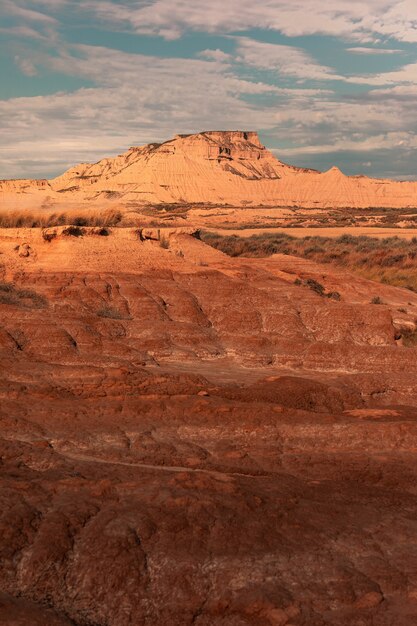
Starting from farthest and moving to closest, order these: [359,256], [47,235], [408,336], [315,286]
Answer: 1. [359,256]
2. [315,286]
3. [47,235]
4. [408,336]

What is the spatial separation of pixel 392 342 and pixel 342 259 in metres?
15.7

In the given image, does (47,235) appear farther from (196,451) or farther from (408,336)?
(196,451)

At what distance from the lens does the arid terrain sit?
5289mm

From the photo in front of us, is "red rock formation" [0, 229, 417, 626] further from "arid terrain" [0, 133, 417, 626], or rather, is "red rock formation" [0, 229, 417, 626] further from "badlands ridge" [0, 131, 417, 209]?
"badlands ridge" [0, 131, 417, 209]

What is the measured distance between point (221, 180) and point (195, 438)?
11653 cm

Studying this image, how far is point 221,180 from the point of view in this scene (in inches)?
4835

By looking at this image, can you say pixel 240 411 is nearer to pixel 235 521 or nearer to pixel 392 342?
pixel 235 521

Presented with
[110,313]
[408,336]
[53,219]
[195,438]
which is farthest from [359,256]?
[195,438]

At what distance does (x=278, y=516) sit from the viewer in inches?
244

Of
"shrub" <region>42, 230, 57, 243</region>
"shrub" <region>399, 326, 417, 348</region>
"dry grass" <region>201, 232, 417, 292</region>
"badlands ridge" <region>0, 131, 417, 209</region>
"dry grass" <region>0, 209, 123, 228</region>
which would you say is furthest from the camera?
"badlands ridge" <region>0, 131, 417, 209</region>

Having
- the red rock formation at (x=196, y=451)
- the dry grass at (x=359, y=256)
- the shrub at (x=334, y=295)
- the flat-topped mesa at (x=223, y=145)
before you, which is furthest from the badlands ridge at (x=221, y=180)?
the red rock formation at (x=196, y=451)

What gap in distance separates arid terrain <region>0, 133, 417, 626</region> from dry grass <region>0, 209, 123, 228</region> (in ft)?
0.44

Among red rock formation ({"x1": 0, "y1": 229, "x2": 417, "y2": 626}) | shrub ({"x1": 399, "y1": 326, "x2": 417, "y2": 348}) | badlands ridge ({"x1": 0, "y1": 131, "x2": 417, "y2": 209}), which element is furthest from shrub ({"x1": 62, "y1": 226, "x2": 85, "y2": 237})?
badlands ridge ({"x1": 0, "y1": 131, "x2": 417, "y2": 209})

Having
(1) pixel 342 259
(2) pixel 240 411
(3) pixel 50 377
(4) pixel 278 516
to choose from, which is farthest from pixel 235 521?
(1) pixel 342 259
